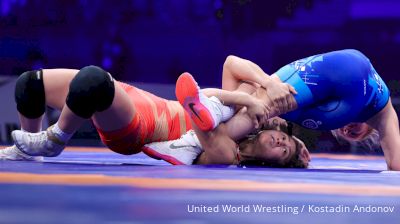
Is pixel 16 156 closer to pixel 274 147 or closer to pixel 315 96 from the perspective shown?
pixel 274 147

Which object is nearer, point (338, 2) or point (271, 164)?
point (271, 164)

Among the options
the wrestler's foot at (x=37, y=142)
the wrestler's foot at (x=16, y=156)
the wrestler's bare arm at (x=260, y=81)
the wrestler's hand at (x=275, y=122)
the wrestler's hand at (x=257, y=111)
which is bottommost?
the wrestler's foot at (x=16, y=156)

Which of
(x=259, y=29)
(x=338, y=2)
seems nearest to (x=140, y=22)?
(x=259, y=29)

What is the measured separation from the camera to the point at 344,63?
6.89ft

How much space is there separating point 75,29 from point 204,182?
4114 millimetres

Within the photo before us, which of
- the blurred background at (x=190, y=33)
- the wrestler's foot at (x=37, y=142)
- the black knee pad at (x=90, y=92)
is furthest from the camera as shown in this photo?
the blurred background at (x=190, y=33)

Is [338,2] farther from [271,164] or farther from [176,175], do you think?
[176,175]

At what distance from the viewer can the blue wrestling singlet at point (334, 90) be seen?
2.07 m


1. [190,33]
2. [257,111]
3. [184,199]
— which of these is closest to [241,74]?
[257,111]

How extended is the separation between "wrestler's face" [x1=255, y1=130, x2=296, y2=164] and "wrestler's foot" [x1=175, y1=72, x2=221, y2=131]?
0.27m

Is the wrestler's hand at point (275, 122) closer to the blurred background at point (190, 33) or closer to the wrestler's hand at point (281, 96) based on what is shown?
the wrestler's hand at point (281, 96)

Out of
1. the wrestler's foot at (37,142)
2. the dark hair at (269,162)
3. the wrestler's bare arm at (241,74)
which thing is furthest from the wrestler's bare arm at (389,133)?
the wrestler's foot at (37,142)

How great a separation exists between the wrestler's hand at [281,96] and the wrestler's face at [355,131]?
43cm

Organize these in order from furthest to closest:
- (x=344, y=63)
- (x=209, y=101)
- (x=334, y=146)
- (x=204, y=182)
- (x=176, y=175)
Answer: (x=334, y=146) < (x=344, y=63) < (x=209, y=101) < (x=176, y=175) < (x=204, y=182)
